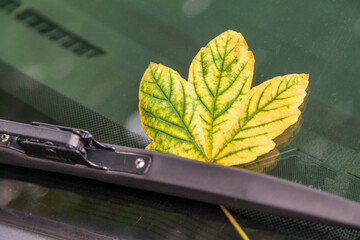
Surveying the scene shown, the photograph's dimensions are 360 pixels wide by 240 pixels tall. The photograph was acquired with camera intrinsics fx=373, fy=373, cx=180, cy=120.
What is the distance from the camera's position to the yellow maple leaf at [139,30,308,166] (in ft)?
3.04

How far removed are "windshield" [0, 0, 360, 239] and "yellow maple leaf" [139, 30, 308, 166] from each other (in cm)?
4

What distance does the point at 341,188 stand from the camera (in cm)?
88

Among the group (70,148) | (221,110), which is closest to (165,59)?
(221,110)

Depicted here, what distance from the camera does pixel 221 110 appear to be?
3.11ft

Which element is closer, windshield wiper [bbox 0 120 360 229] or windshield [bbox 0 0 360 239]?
windshield wiper [bbox 0 120 360 229]

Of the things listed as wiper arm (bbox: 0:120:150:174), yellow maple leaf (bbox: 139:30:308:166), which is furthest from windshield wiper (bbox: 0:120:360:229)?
yellow maple leaf (bbox: 139:30:308:166)

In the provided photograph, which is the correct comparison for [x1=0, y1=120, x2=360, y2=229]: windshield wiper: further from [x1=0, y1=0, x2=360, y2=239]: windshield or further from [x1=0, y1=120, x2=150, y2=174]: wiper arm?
[x1=0, y1=0, x2=360, y2=239]: windshield

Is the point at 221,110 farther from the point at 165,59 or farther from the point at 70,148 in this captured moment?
the point at 70,148

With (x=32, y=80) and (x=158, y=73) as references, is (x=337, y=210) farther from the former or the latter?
(x=32, y=80)

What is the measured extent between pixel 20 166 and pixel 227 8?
0.76 metres

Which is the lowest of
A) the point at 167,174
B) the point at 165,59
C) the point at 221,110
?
the point at 167,174

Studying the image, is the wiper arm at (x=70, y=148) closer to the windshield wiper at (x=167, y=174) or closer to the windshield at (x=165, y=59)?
the windshield wiper at (x=167, y=174)

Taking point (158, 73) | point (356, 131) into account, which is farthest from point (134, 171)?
point (356, 131)

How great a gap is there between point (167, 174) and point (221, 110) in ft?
0.78
